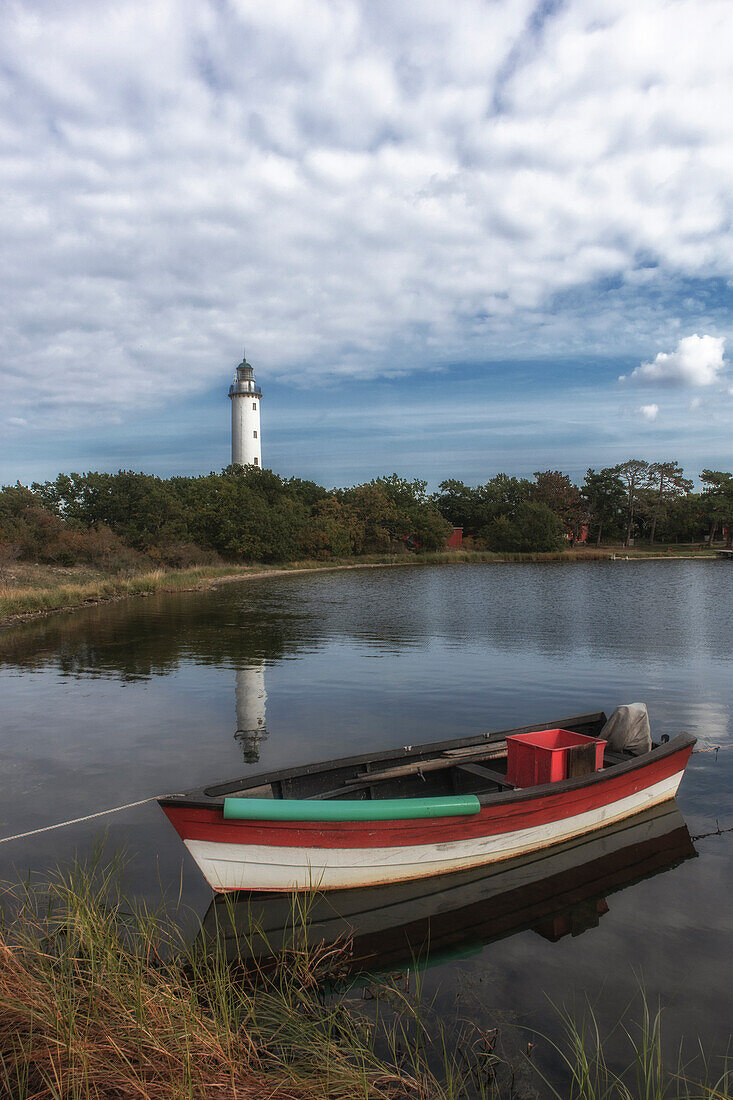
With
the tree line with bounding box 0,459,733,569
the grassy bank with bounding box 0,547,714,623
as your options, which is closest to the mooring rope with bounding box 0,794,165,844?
the grassy bank with bounding box 0,547,714,623

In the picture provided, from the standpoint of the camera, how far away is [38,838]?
750 centimetres

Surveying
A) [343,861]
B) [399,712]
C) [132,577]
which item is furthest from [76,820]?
[132,577]

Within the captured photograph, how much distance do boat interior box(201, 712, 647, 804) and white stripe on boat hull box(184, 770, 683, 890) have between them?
0.63 m

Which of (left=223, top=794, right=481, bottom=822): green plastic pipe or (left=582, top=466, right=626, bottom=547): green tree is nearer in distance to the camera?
(left=223, top=794, right=481, bottom=822): green plastic pipe

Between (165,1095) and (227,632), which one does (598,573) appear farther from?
(165,1095)

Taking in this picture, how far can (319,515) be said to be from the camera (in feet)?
235

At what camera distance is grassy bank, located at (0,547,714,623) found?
31.0 m

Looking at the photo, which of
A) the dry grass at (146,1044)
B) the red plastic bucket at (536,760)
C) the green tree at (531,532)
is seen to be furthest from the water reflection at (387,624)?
the green tree at (531,532)

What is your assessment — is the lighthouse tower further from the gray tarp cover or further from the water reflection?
the gray tarp cover

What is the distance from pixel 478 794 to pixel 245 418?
230 feet

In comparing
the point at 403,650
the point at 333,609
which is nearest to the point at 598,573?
the point at 333,609

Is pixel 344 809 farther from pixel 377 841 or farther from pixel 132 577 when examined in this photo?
pixel 132 577

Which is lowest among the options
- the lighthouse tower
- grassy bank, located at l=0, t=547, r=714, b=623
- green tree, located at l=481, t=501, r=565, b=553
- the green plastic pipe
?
the green plastic pipe

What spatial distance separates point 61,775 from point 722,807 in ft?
29.8
